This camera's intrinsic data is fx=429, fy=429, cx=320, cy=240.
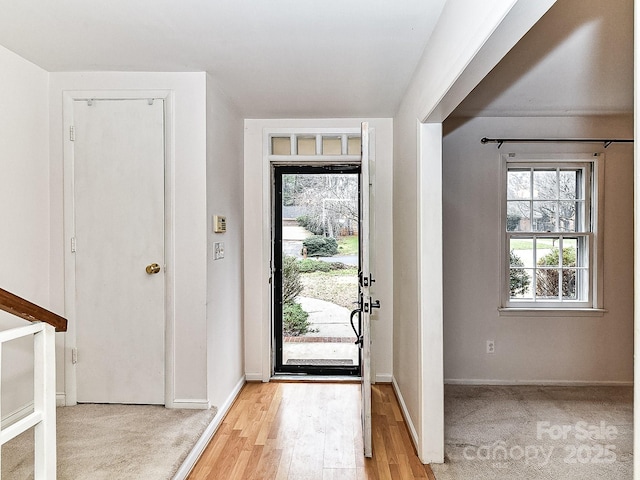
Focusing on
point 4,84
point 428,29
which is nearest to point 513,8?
point 428,29

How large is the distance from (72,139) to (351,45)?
6.33 ft

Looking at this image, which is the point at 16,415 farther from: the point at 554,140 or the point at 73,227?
the point at 554,140

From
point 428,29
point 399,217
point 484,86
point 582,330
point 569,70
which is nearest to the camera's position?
point 428,29

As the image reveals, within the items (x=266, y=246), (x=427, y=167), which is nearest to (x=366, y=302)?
(x=427, y=167)

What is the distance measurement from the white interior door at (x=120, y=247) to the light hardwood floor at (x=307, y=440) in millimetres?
643

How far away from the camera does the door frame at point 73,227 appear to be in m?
2.86

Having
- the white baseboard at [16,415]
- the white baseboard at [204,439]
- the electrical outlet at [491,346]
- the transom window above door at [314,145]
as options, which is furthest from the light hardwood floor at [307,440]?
the transom window above door at [314,145]

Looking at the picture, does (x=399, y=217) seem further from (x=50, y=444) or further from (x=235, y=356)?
(x=50, y=444)

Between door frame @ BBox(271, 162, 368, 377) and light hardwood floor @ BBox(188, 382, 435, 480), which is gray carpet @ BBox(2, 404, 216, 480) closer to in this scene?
light hardwood floor @ BBox(188, 382, 435, 480)

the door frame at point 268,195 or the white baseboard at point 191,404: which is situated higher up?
the door frame at point 268,195

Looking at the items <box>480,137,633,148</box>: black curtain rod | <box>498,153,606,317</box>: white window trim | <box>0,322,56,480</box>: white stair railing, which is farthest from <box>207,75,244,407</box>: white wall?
<box>498,153,606,317</box>: white window trim

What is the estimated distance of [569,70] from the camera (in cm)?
278

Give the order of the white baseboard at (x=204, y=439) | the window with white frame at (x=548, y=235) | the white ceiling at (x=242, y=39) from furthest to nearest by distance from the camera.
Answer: the window with white frame at (x=548, y=235), the white baseboard at (x=204, y=439), the white ceiling at (x=242, y=39)

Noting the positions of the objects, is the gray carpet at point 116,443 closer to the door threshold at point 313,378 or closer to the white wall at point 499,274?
the door threshold at point 313,378
